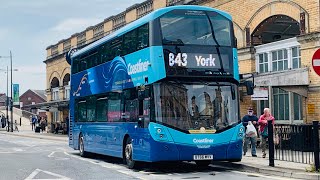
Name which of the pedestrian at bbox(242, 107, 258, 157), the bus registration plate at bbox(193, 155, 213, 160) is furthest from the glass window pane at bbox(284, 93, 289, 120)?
the bus registration plate at bbox(193, 155, 213, 160)

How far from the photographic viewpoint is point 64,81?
142 feet

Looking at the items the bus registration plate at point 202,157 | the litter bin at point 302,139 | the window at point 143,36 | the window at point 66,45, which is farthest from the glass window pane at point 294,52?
the window at point 66,45

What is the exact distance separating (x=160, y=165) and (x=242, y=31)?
8171mm

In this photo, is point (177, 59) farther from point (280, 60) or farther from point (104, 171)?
point (280, 60)

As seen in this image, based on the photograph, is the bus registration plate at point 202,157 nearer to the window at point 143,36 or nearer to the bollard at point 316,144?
the bollard at point 316,144

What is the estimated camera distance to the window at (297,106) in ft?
62.3

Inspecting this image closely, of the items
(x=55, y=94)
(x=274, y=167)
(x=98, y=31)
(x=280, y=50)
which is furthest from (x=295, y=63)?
(x=55, y=94)

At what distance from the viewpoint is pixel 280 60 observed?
66.4 ft

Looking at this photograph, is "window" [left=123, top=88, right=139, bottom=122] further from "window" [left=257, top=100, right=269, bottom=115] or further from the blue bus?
"window" [left=257, top=100, right=269, bottom=115]

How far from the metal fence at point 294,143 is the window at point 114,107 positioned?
4.78 m

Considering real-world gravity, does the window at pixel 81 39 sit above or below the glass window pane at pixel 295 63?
above

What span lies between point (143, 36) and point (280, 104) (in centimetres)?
824

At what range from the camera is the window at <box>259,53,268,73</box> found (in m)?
21.1

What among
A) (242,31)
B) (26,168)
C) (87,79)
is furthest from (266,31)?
(26,168)
